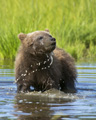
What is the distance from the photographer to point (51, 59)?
8.33 metres

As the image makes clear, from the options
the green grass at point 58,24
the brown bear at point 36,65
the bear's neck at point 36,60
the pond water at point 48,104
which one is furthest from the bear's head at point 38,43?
the green grass at point 58,24

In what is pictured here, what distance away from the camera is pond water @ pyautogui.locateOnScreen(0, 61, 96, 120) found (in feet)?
18.9

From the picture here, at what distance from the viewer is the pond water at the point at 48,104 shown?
5.77m

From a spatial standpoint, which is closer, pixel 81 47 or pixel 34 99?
pixel 34 99

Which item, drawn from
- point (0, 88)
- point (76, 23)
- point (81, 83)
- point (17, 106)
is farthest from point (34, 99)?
point (76, 23)

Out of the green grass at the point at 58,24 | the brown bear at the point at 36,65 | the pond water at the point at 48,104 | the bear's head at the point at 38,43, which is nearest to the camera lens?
the pond water at the point at 48,104

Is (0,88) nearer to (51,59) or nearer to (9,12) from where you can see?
(51,59)

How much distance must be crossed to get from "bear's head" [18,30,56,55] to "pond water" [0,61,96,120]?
833 millimetres

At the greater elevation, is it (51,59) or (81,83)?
(51,59)

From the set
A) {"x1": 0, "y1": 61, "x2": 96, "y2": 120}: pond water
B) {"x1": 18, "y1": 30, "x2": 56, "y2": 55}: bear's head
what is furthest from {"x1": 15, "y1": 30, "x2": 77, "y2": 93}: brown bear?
{"x1": 0, "y1": 61, "x2": 96, "y2": 120}: pond water

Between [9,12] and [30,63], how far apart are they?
8036 millimetres

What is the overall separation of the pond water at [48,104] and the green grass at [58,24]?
4529 millimetres

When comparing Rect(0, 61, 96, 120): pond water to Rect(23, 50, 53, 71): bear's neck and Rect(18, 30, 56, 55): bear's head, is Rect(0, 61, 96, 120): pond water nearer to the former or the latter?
Rect(23, 50, 53, 71): bear's neck

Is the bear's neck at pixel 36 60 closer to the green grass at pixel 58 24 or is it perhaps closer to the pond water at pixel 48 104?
the pond water at pixel 48 104
